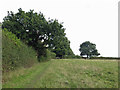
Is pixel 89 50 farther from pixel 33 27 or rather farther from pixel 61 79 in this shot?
pixel 61 79

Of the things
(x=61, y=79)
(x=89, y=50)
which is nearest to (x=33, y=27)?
(x=61, y=79)

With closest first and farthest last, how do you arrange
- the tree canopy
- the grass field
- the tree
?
the grass field
the tree canopy
the tree

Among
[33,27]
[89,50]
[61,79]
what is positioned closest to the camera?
[61,79]

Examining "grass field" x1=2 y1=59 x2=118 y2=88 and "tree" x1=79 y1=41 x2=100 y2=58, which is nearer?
"grass field" x1=2 y1=59 x2=118 y2=88

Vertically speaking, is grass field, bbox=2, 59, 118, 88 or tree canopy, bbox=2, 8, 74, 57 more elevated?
tree canopy, bbox=2, 8, 74, 57

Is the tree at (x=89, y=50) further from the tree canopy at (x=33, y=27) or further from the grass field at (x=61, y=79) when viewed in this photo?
the grass field at (x=61, y=79)

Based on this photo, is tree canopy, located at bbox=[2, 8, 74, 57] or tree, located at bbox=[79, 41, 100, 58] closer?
tree canopy, located at bbox=[2, 8, 74, 57]

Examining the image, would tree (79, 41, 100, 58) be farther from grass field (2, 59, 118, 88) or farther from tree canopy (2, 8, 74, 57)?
grass field (2, 59, 118, 88)

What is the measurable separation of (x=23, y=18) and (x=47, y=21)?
5338 millimetres

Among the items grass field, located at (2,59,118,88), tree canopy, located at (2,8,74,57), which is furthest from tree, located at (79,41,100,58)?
grass field, located at (2,59,118,88)

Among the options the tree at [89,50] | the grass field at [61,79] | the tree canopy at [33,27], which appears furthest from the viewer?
the tree at [89,50]

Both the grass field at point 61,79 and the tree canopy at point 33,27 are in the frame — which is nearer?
the grass field at point 61,79

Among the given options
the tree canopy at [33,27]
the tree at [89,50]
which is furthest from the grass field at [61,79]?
the tree at [89,50]

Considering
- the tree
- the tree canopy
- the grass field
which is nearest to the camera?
the grass field
